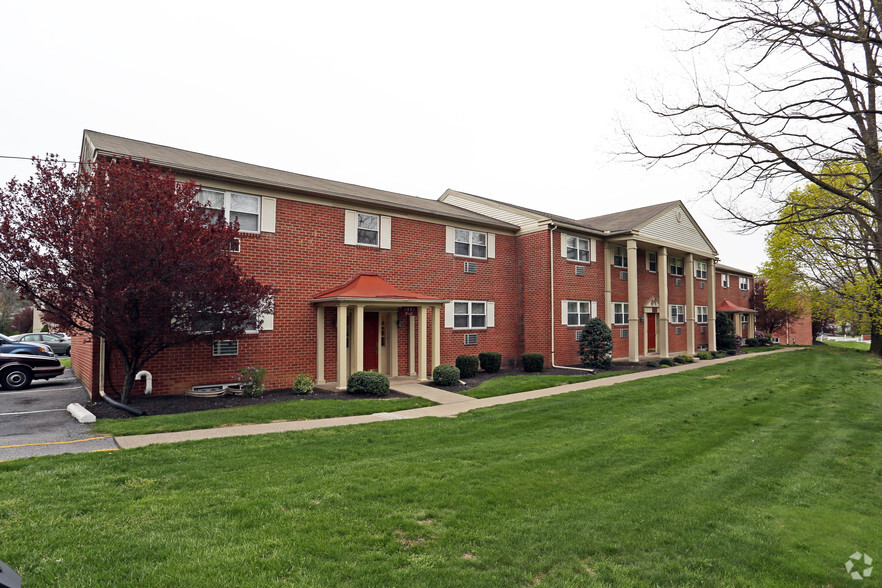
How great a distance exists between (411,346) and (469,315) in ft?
10.4

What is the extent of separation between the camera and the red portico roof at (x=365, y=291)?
13328mm

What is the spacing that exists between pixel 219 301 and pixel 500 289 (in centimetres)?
1183

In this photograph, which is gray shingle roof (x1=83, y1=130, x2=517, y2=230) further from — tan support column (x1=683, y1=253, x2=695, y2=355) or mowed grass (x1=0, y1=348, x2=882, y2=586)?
tan support column (x1=683, y1=253, x2=695, y2=355)

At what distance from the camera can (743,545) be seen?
13.2ft

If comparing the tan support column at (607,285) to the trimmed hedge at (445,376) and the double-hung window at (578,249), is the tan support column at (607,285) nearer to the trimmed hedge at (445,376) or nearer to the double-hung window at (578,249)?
the double-hung window at (578,249)

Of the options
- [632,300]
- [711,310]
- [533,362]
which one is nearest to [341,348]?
[533,362]

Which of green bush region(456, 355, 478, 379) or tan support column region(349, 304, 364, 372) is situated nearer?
tan support column region(349, 304, 364, 372)

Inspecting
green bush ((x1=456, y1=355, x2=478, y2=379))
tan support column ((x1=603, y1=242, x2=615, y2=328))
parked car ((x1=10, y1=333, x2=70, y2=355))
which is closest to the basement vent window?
green bush ((x1=456, y1=355, x2=478, y2=379))


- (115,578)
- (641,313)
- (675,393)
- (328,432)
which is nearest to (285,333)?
(328,432)

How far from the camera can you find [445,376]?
1441 centimetres

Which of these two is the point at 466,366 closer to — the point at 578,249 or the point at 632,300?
the point at 578,249

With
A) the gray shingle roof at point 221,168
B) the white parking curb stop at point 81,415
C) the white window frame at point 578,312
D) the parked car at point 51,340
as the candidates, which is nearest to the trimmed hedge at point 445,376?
the gray shingle roof at point 221,168

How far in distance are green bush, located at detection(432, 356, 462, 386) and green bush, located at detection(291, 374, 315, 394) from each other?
386 centimetres

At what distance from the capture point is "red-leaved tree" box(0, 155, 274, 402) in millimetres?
8781
